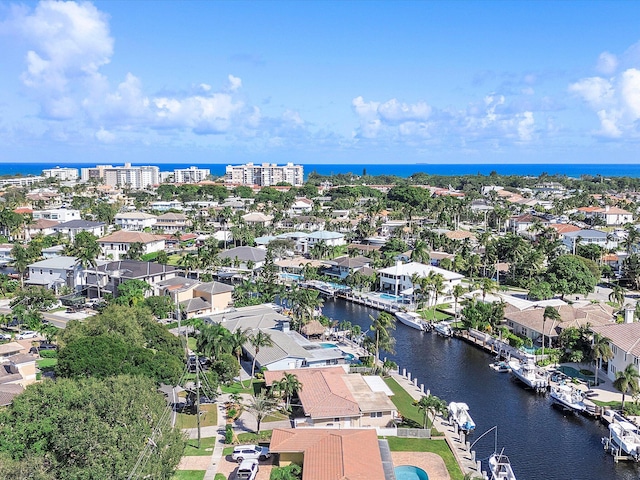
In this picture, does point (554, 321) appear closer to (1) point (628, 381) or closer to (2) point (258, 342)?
(1) point (628, 381)

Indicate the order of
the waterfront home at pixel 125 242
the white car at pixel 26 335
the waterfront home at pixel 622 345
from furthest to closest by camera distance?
the waterfront home at pixel 125 242, the white car at pixel 26 335, the waterfront home at pixel 622 345

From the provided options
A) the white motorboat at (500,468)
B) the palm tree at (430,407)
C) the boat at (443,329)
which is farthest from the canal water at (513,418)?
the palm tree at (430,407)

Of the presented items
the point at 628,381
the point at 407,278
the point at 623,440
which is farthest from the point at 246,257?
the point at 623,440

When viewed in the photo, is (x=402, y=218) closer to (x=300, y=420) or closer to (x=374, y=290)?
(x=374, y=290)

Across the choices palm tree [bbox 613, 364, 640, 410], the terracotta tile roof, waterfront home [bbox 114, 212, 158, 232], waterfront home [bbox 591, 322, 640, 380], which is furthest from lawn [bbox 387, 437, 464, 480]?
waterfront home [bbox 114, 212, 158, 232]

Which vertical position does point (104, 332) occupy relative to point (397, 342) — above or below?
above

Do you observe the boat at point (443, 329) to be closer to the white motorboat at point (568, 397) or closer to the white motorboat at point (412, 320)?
the white motorboat at point (412, 320)

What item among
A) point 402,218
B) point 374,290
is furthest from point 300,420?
point 402,218

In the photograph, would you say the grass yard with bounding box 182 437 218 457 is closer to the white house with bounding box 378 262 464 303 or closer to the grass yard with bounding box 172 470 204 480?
the grass yard with bounding box 172 470 204 480
